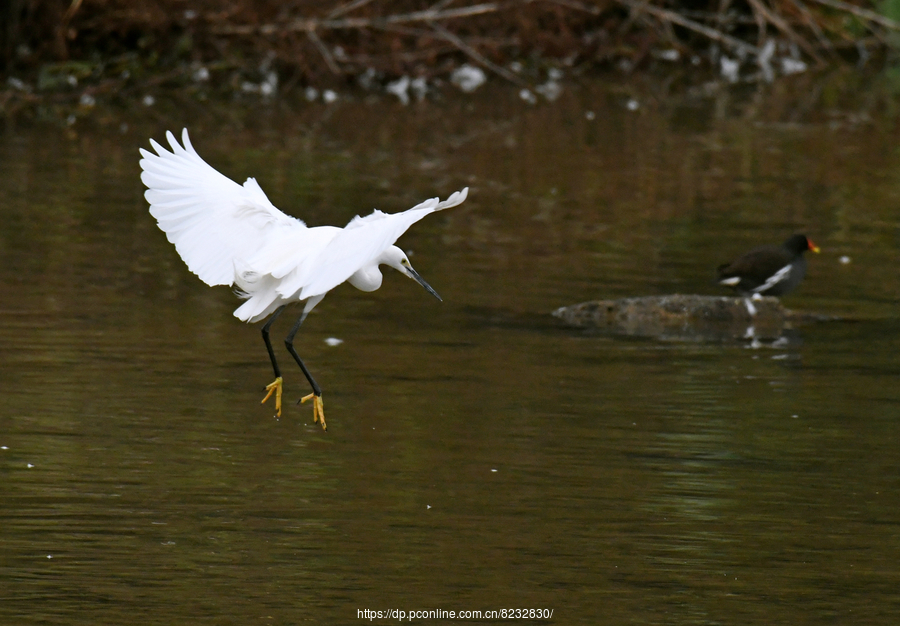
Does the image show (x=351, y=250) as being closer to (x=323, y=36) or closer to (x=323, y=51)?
(x=323, y=51)

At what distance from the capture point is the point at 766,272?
10.8 m

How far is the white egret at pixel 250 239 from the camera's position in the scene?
259 inches

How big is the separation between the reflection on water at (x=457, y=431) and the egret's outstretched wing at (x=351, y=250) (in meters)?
0.90

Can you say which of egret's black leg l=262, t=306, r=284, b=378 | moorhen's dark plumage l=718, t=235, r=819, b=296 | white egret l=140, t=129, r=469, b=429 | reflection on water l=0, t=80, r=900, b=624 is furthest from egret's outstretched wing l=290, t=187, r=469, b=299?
moorhen's dark plumage l=718, t=235, r=819, b=296

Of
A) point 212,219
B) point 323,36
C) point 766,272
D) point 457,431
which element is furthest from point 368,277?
point 323,36

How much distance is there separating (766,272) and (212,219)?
190 inches

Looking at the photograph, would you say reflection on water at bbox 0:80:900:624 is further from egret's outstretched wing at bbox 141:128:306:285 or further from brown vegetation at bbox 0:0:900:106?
brown vegetation at bbox 0:0:900:106

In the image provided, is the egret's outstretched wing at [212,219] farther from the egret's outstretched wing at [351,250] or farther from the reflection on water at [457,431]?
the reflection on water at [457,431]

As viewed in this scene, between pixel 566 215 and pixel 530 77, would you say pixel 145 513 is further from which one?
pixel 530 77

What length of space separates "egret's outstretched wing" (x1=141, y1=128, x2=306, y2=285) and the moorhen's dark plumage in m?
4.54

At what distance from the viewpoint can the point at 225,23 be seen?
2258 cm

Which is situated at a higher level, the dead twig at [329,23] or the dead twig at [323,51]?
the dead twig at [329,23]

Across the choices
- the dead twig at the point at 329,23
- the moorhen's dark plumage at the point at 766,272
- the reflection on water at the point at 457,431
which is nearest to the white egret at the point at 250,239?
the reflection on water at the point at 457,431

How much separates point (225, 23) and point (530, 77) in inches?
217
